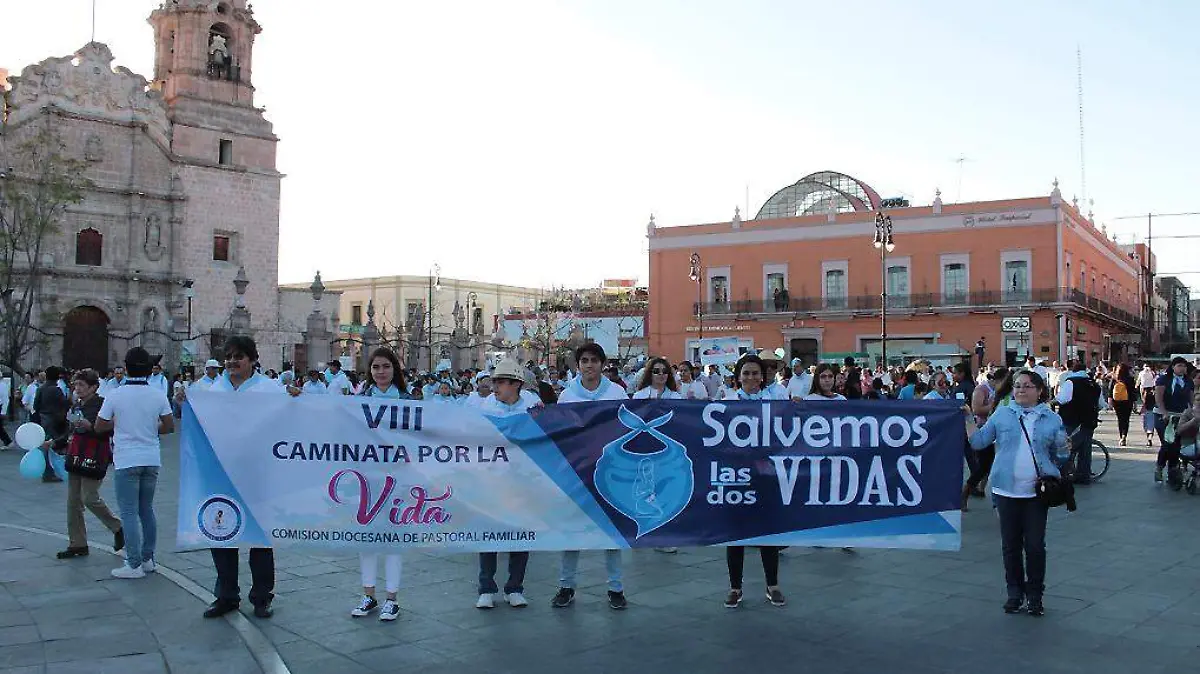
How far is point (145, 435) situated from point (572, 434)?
11.3 ft

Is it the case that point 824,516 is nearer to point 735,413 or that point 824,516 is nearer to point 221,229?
point 735,413

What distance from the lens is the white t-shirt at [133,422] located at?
752cm

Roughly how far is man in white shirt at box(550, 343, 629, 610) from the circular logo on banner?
2223 millimetres

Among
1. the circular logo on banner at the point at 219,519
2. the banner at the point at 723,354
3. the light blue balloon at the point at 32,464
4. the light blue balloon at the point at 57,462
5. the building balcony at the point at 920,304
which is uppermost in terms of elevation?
the building balcony at the point at 920,304

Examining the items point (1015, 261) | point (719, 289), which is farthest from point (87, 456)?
point (719, 289)

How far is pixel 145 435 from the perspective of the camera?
7.56 metres

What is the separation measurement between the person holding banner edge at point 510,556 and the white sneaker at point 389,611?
592 millimetres

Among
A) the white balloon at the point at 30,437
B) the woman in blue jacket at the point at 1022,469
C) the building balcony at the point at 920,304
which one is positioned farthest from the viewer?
the building balcony at the point at 920,304

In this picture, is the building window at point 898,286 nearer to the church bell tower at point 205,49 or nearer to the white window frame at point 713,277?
the white window frame at point 713,277

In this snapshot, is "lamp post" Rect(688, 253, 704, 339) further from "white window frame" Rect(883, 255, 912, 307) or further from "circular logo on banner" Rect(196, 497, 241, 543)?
"circular logo on banner" Rect(196, 497, 241, 543)

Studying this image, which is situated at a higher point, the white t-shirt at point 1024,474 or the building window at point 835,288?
the building window at point 835,288

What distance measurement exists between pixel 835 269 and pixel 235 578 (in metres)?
43.1

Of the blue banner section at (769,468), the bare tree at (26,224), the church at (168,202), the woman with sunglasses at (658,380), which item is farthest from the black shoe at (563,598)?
the church at (168,202)

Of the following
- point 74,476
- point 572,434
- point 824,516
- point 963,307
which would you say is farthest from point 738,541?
point 963,307
